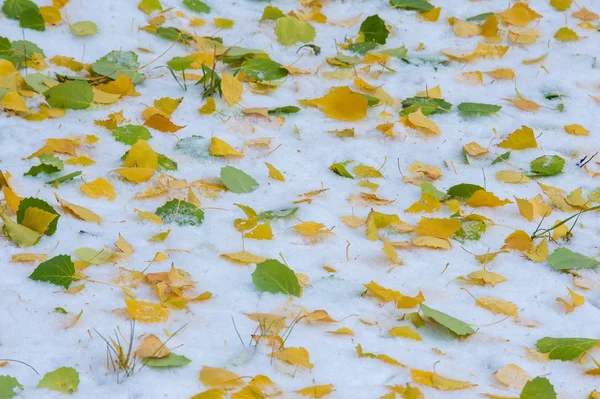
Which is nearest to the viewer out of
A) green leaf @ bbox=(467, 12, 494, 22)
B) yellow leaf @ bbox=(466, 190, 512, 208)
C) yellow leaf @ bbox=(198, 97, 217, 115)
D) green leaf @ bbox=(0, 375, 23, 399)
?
green leaf @ bbox=(0, 375, 23, 399)

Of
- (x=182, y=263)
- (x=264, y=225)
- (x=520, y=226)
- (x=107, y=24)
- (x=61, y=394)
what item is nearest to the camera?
(x=61, y=394)

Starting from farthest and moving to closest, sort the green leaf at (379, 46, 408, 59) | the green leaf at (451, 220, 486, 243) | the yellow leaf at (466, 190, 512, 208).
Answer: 1. the green leaf at (379, 46, 408, 59)
2. the yellow leaf at (466, 190, 512, 208)
3. the green leaf at (451, 220, 486, 243)

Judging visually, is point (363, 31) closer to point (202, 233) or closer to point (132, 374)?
point (202, 233)

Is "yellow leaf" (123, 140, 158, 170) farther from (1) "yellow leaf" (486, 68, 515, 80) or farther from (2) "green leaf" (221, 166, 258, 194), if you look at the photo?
(1) "yellow leaf" (486, 68, 515, 80)

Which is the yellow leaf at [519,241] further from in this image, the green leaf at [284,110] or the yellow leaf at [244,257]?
the green leaf at [284,110]

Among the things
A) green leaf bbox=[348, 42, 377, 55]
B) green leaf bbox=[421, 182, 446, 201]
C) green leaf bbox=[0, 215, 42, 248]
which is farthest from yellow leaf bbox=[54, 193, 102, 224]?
green leaf bbox=[348, 42, 377, 55]

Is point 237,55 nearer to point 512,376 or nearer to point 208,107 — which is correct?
point 208,107

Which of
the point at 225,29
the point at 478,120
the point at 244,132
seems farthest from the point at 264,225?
the point at 225,29
